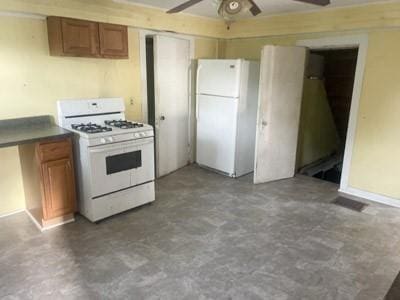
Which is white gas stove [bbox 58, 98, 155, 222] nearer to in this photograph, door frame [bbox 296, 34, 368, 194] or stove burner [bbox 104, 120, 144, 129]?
stove burner [bbox 104, 120, 144, 129]

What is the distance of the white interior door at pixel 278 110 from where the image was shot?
157 inches

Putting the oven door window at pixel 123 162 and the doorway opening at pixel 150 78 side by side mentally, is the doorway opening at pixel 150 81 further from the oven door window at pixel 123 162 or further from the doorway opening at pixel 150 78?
the oven door window at pixel 123 162

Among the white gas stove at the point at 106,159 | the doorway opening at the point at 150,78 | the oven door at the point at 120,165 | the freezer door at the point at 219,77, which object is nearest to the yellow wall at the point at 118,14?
the doorway opening at the point at 150,78

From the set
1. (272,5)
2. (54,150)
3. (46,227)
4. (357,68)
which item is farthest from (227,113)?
(46,227)

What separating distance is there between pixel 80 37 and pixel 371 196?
3890 millimetres

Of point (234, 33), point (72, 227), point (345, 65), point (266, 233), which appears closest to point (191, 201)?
point (266, 233)

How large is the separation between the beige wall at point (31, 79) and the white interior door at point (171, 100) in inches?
23.1

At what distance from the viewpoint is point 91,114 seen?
3.53m

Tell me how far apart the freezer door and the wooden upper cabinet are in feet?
4.42

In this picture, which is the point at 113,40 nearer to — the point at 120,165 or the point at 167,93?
the point at 167,93

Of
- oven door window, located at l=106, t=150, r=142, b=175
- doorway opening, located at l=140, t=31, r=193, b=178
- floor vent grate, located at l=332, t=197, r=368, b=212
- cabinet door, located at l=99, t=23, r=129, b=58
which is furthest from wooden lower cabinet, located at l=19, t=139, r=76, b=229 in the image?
floor vent grate, located at l=332, t=197, r=368, b=212

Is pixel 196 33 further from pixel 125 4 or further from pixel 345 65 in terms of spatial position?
pixel 345 65

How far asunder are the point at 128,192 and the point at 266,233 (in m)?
1.51

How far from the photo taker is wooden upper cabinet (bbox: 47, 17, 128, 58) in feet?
9.95
